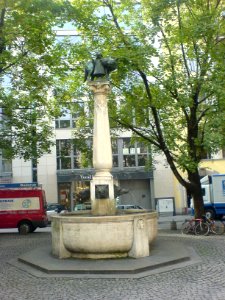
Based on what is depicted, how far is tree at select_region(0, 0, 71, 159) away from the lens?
53.3 ft

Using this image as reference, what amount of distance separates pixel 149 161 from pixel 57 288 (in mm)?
16024

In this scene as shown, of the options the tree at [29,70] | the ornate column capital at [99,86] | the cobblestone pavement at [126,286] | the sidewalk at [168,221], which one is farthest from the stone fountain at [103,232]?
the sidewalk at [168,221]

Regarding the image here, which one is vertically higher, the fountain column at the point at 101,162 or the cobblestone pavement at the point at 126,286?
the fountain column at the point at 101,162

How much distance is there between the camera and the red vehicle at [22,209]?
23875 millimetres

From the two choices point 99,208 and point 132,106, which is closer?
point 99,208

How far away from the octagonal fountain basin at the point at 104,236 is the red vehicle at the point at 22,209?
12.9 metres

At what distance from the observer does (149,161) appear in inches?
947

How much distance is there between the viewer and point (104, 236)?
35.4 ft

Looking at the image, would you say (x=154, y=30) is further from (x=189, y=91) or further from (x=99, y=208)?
(x=99, y=208)

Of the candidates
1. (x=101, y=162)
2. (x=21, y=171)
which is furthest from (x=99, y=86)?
(x=21, y=171)

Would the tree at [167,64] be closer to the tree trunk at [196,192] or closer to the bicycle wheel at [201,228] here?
the tree trunk at [196,192]

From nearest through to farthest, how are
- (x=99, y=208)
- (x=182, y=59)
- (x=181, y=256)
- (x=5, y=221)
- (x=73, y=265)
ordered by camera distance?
1. (x=73, y=265)
2. (x=181, y=256)
3. (x=99, y=208)
4. (x=182, y=59)
5. (x=5, y=221)

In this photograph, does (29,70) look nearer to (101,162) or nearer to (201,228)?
(101,162)

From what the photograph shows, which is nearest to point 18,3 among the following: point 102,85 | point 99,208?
point 102,85
